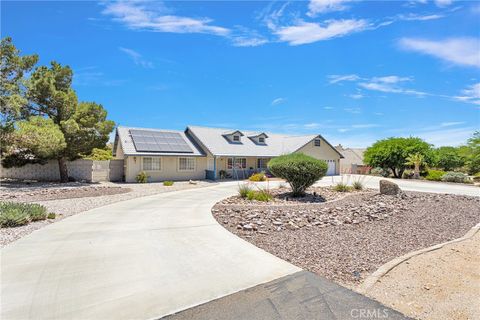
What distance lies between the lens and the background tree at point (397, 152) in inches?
1226

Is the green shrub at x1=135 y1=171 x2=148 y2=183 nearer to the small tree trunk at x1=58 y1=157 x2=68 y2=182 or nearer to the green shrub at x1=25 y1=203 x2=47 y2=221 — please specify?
the small tree trunk at x1=58 y1=157 x2=68 y2=182

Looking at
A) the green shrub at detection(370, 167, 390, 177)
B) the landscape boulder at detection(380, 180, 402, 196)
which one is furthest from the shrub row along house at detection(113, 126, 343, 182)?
the landscape boulder at detection(380, 180, 402, 196)

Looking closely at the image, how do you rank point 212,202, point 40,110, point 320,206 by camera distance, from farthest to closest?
point 40,110
point 212,202
point 320,206

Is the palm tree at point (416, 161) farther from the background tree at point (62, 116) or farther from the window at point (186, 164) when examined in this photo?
the background tree at point (62, 116)

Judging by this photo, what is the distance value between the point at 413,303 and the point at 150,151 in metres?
21.1

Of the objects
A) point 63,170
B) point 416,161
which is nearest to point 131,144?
point 63,170

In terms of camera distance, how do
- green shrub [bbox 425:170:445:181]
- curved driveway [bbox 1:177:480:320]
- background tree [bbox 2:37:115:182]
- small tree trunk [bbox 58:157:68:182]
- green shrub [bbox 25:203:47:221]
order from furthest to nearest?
green shrub [bbox 425:170:445:181] → small tree trunk [bbox 58:157:68:182] → background tree [bbox 2:37:115:182] → green shrub [bbox 25:203:47:221] → curved driveway [bbox 1:177:480:320]

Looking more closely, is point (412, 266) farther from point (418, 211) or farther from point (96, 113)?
point (96, 113)

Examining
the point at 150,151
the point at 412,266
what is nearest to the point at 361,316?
the point at 412,266

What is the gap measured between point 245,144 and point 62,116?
671 inches

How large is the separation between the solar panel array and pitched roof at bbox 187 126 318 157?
2.04 metres

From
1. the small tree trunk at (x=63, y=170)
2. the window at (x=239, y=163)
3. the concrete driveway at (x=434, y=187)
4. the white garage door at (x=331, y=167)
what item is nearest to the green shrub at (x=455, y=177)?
the concrete driveway at (x=434, y=187)

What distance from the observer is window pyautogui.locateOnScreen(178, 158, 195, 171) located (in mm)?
24281

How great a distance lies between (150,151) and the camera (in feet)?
72.6
